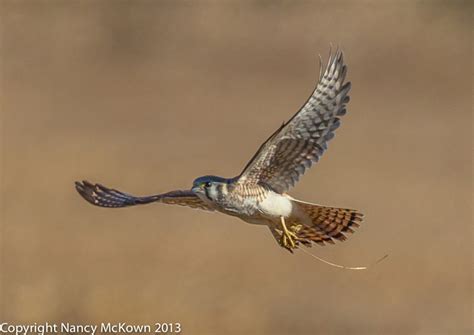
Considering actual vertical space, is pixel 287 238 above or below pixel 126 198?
below

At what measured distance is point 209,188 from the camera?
7.68 m

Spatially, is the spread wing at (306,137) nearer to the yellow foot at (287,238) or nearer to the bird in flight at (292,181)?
the bird in flight at (292,181)

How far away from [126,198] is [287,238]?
1453 mm

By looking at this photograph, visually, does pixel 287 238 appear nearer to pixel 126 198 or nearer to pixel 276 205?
pixel 276 205

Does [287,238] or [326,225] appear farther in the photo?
[326,225]

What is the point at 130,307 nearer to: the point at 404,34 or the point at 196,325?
the point at 196,325

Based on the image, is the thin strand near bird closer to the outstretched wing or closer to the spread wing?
the spread wing

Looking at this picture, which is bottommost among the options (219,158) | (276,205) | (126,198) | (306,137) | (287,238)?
(287,238)

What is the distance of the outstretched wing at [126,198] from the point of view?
841cm

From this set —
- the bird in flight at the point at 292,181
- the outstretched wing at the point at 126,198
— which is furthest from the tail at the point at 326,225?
the outstretched wing at the point at 126,198

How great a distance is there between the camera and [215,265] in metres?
12.8

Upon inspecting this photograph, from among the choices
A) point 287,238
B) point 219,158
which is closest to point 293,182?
point 287,238

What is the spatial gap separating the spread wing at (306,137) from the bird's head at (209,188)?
4.7 inches

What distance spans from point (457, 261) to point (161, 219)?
2865mm
